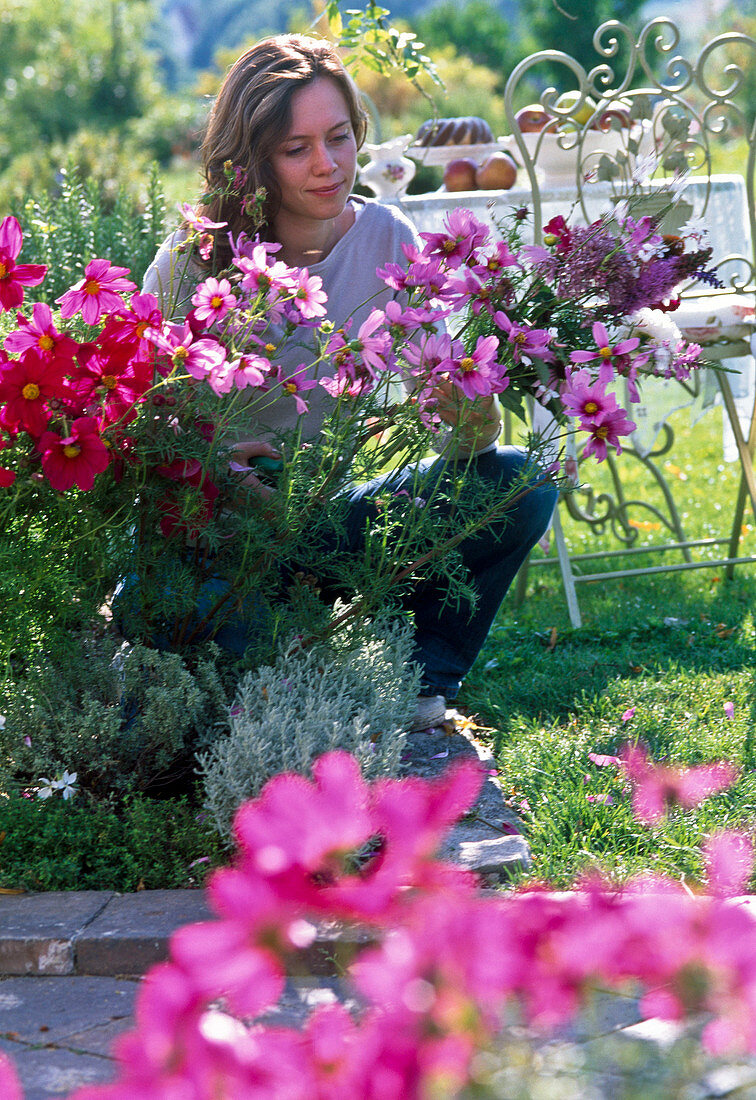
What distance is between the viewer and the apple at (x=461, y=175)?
4.00 metres

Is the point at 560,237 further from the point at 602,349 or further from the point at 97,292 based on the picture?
the point at 97,292

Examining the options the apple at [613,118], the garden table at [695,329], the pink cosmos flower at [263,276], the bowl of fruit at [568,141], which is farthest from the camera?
the bowl of fruit at [568,141]

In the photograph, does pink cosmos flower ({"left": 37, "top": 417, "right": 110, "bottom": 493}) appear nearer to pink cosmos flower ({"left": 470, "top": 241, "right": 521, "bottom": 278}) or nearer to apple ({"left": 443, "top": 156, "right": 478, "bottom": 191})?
pink cosmos flower ({"left": 470, "top": 241, "right": 521, "bottom": 278})

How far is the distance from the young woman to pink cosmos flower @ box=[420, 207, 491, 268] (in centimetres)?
41

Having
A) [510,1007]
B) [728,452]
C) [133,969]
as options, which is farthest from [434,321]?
[728,452]

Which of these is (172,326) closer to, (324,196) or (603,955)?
(324,196)

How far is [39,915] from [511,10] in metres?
133

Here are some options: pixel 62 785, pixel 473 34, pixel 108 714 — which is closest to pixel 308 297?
pixel 108 714

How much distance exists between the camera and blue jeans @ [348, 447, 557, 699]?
2.58 m

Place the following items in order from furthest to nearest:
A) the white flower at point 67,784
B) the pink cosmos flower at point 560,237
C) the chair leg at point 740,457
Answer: the chair leg at point 740,457 → the pink cosmos flower at point 560,237 → the white flower at point 67,784

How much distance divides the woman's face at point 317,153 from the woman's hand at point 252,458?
0.68m

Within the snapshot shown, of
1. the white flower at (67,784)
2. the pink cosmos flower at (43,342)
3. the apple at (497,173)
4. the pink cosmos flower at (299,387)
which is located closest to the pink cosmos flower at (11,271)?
the pink cosmos flower at (43,342)

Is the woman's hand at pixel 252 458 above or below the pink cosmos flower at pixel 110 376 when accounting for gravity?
below

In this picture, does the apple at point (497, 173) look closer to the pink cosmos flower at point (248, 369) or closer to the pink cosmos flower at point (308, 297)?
the pink cosmos flower at point (308, 297)
